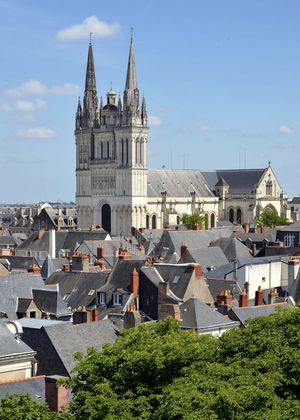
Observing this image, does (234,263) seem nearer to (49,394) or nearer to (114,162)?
(49,394)

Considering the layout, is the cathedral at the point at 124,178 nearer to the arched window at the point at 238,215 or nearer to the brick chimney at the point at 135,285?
the arched window at the point at 238,215

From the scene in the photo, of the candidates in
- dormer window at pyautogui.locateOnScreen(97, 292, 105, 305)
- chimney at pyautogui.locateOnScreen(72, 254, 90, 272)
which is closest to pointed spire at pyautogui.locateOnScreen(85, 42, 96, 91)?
chimney at pyautogui.locateOnScreen(72, 254, 90, 272)

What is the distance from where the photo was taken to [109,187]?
134 m

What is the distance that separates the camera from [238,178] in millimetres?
150000

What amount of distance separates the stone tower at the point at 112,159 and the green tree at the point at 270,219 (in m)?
16.9

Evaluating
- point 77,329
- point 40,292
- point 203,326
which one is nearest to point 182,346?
point 77,329

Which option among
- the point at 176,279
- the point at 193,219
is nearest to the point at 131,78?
the point at 193,219

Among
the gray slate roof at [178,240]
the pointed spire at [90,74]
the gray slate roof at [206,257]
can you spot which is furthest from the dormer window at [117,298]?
the pointed spire at [90,74]

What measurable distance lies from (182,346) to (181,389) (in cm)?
335

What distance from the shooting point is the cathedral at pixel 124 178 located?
13050 centimetres

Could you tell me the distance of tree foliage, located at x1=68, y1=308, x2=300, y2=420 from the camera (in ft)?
72.2

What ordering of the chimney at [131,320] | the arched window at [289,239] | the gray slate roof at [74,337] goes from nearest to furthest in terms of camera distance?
the gray slate roof at [74,337]
the chimney at [131,320]
the arched window at [289,239]

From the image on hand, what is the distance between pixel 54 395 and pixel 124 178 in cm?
10293

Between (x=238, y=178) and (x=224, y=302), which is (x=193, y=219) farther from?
(x=224, y=302)
